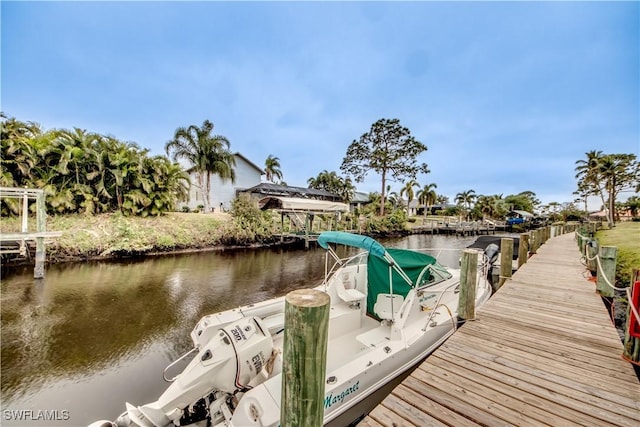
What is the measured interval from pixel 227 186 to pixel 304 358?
30.7 m

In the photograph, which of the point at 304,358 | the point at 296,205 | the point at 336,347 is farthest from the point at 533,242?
the point at 304,358

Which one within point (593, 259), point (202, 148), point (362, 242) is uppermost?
point (202, 148)

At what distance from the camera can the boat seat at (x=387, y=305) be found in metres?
4.34

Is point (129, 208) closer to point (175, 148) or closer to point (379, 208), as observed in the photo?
point (175, 148)

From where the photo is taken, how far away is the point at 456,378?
251 cm

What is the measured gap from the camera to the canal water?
385cm

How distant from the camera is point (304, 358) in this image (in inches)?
58.8

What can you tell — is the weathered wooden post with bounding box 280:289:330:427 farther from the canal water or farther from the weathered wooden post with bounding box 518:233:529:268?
the weathered wooden post with bounding box 518:233:529:268

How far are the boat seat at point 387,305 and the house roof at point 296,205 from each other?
12934 mm

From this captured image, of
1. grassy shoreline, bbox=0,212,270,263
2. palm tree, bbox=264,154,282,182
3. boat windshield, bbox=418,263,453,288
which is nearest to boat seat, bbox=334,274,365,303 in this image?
boat windshield, bbox=418,263,453,288

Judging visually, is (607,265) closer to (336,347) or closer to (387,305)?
(387,305)

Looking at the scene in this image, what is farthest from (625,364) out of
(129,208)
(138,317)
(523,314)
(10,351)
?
(129,208)

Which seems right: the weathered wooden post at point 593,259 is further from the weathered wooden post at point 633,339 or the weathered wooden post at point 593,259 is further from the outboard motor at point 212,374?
the outboard motor at point 212,374

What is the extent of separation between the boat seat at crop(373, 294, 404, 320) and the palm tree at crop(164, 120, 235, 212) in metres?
22.6
